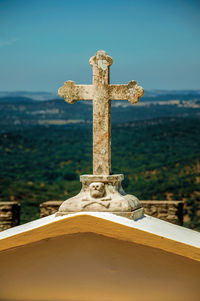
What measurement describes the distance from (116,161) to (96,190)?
1334 inches

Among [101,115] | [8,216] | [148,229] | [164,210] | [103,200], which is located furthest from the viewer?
[8,216]

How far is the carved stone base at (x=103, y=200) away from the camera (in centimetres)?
475

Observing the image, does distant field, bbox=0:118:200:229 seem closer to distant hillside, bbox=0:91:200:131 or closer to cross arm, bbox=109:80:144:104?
distant hillside, bbox=0:91:200:131

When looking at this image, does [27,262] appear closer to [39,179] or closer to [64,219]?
[64,219]

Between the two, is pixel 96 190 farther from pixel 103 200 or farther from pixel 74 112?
pixel 74 112

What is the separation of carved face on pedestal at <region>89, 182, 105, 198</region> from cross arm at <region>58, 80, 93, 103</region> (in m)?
0.90

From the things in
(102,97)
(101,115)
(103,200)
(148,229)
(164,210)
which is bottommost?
(164,210)

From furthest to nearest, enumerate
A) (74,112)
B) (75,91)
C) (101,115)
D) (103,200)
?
1. (74,112)
2. (75,91)
3. (101,115)
4. (103,200)

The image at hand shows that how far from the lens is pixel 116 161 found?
38.8 meters

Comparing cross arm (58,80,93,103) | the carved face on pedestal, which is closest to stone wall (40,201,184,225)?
cross arm (58,80,93,103)

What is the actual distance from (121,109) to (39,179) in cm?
2695

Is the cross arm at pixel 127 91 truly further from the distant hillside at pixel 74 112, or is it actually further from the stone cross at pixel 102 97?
the distant hillside at pixel 74 112

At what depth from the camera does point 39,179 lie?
121ft

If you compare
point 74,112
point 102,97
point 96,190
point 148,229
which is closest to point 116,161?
point 74,112
